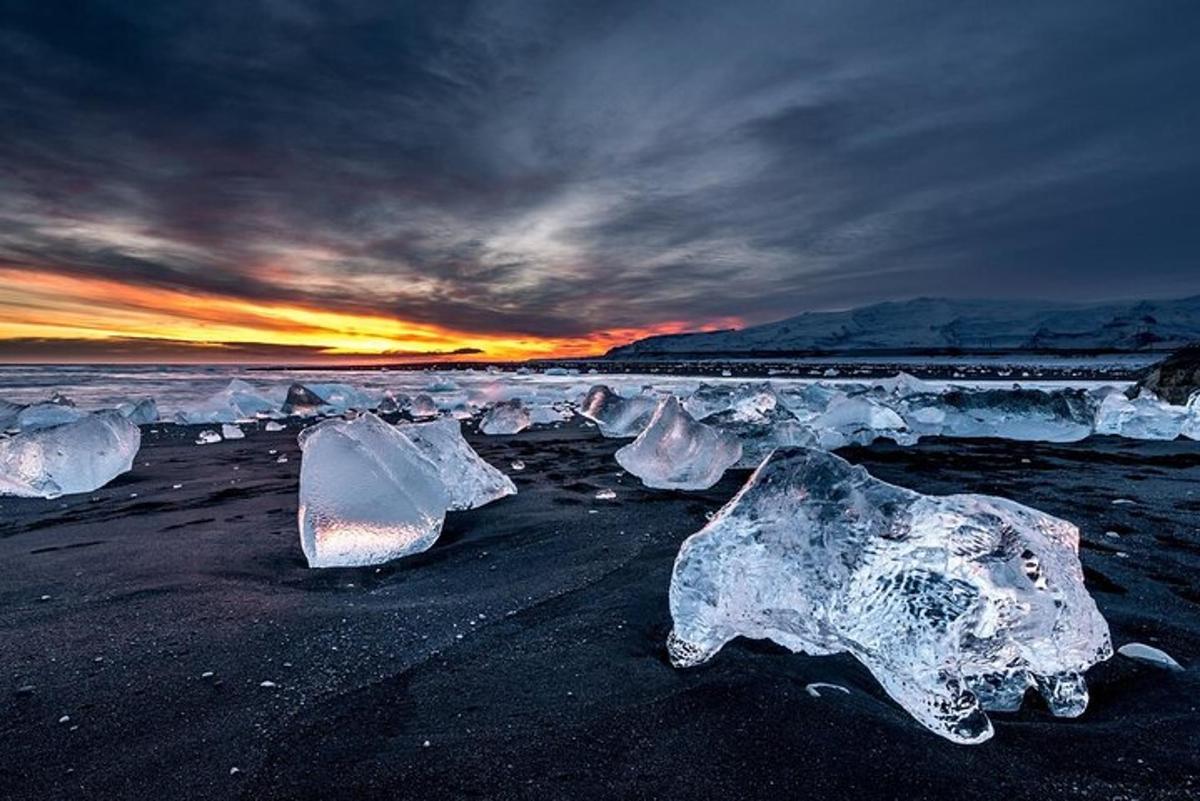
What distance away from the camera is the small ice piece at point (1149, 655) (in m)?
1.61

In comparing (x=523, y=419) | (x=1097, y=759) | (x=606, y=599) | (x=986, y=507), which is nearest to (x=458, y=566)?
(x=606, y=599)

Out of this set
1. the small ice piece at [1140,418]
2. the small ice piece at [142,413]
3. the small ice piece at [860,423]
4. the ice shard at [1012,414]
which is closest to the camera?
the small ice piece at [860,423]

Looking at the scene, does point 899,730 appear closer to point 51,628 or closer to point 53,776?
point 53,776

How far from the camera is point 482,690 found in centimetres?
151

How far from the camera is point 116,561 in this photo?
8.48 feet

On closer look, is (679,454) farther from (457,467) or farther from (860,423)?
(860,423)

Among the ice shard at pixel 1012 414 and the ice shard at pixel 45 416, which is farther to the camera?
the ice shard at pixel 45 416

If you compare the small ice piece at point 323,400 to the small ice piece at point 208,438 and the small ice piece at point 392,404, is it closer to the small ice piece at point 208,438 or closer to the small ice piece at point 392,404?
the small ice piece at point 392,404

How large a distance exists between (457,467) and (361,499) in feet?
3.37

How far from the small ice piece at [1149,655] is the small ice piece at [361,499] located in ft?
8.15

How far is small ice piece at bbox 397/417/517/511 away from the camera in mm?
3490

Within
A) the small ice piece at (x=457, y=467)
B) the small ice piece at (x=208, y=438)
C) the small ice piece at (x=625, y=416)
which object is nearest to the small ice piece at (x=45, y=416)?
the small ice piece at (x=208, y=438)

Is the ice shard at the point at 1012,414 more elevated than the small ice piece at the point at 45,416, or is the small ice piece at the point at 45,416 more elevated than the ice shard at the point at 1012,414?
the small ice piece at the point at 45,416

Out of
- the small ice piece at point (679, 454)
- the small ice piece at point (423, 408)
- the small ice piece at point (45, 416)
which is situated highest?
the small ice piece at point (45, 416)
